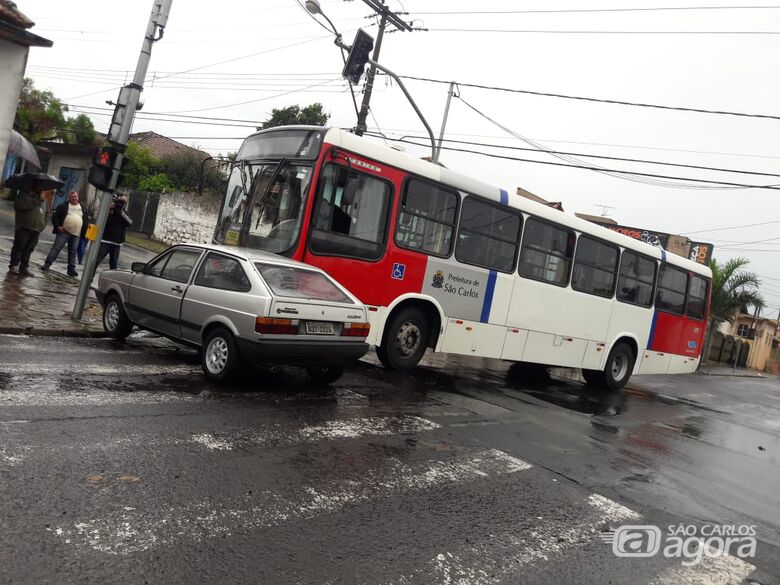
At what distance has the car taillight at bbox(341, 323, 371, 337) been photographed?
7.36 meters

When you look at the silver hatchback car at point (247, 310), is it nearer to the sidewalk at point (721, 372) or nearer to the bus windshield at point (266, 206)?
the bus windshield at point (266, 206)

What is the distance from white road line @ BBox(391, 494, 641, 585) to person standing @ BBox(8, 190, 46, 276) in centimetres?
1171

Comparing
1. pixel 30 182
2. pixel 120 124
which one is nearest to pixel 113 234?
pixel 30 182

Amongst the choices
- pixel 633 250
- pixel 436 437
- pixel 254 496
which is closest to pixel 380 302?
pixel 436 437

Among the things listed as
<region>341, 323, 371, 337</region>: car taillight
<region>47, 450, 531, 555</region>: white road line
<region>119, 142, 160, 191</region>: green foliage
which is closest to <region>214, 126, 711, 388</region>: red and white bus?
<region>341, 323, 371, 337</region>: car taillight

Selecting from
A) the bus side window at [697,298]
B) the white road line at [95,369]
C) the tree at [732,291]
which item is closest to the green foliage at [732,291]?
the tree at [732,291]

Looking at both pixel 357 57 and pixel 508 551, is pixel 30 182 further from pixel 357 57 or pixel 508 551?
pixel 508 551

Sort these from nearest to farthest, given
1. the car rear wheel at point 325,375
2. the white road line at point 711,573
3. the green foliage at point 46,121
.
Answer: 1. the white road line at point 711,573
2. the car rear wheel at point 325,375
3. the green foliage at point 46,121

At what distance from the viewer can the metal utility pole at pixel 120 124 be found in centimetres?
948

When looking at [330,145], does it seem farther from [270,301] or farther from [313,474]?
[313,474]

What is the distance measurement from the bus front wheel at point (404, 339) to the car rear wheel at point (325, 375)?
1649 mm

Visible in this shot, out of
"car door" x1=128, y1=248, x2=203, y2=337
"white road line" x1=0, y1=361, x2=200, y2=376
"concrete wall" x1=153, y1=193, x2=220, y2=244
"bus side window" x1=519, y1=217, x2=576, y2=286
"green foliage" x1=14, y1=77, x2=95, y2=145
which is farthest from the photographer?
"green foliage" x1=14, y1=77, x2=95, y2=145

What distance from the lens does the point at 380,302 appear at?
30.2 feet

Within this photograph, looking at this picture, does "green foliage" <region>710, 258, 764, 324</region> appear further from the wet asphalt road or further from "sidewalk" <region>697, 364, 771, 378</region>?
the wet asphalt road
